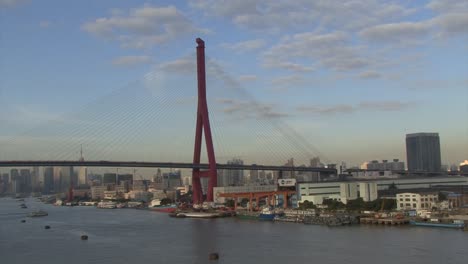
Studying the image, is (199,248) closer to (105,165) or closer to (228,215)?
(228,215)

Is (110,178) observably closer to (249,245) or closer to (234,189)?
(234,189)

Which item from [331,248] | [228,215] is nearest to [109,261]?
[331,248]

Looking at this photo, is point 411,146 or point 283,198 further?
point 411,146

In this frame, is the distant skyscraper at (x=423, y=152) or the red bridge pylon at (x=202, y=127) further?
the distant skyscraper at (x=423, y=152)

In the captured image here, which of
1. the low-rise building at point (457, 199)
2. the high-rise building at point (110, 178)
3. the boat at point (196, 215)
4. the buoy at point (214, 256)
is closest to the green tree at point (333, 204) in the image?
the low-rise building at point (457, 199)

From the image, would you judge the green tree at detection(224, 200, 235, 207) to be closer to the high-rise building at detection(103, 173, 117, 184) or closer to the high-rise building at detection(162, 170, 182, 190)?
the high-rise building at detection(162, 170, 182, 190)

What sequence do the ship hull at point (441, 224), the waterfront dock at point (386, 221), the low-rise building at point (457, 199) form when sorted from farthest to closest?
the low-rise building at point (457, 199) → the waterfront dock at point (386, 221) → the ship hull at point (441, 224)

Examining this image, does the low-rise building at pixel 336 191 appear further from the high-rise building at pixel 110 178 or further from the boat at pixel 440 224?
the high-rise building at pixel 110 178
